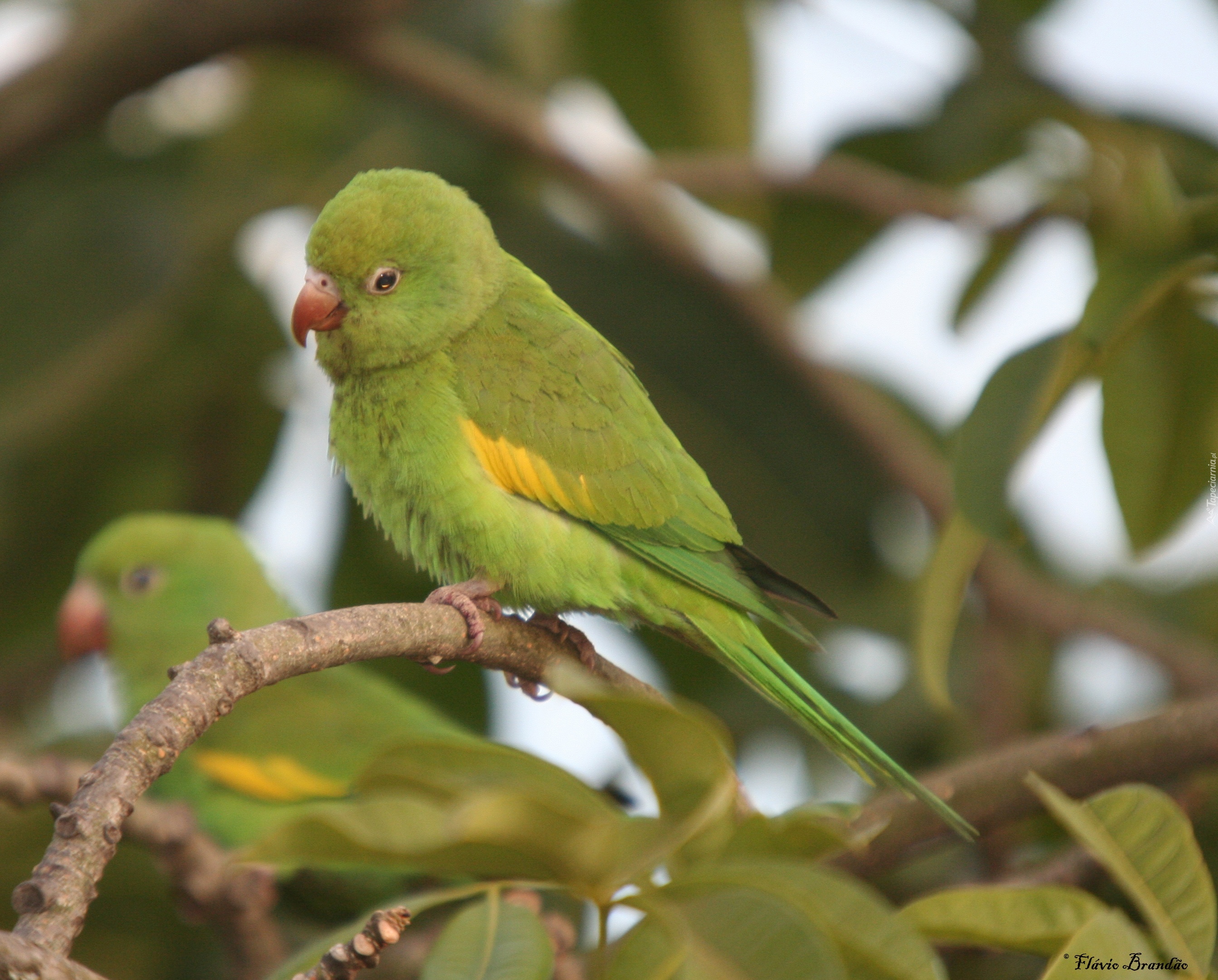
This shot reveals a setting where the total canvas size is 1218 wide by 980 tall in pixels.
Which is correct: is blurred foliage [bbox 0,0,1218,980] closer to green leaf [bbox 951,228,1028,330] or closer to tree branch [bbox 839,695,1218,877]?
green leaf [bbox 951,228,1028,330]

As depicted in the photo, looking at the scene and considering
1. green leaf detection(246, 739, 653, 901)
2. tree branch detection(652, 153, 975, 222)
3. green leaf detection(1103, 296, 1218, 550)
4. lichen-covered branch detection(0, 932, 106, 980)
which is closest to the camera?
lichen-covered branch detection(0, 932, 106, 980)

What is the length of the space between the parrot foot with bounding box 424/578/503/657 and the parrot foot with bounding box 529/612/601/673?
0.07 m

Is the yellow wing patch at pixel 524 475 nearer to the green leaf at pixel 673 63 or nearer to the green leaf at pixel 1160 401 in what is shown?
the green leaf at pixel 1160 401

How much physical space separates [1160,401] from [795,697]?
33.1 inches

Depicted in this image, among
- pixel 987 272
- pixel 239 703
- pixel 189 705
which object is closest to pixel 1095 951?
pixel 189 705

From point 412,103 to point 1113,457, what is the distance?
113 inches

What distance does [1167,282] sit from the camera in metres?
1.96

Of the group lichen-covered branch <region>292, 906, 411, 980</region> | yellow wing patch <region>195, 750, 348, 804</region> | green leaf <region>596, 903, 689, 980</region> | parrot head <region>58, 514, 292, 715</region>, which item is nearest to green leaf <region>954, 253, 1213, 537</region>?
green leaf <region>596, 903, 689, 980</region>

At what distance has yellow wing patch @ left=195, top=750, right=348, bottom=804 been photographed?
3.40 meters

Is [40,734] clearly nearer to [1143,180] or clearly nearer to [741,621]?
[741,621]

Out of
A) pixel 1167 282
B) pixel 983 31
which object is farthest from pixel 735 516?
pixel 1167 282

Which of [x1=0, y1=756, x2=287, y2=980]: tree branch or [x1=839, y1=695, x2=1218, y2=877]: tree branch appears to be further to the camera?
[x1=0, y1=756, x2=287, y2=980]: tree branch

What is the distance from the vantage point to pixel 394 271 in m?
1.79

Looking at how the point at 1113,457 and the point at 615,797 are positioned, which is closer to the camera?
the point at 1113,457
